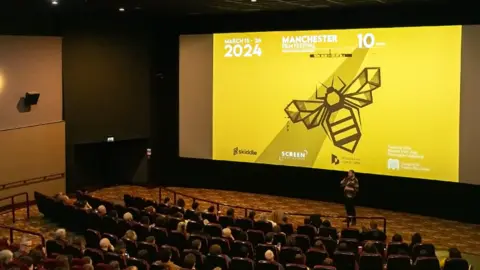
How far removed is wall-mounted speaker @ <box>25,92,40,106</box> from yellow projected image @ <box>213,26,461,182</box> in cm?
515

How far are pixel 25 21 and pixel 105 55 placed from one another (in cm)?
273

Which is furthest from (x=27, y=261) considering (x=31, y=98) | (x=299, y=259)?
(x=31, y=98)

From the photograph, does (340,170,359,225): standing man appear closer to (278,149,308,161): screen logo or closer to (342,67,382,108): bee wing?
(342,67,382,108): bee wing

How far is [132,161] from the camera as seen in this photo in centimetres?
2186

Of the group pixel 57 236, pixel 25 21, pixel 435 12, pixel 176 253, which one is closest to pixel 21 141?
pixel 25 21

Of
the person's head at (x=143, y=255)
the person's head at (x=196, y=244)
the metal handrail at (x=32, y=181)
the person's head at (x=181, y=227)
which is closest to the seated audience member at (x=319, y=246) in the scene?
the person's head at (x=196, y=244)

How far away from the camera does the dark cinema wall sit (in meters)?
17.4

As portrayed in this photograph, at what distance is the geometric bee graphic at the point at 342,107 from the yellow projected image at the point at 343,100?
1.1 inches

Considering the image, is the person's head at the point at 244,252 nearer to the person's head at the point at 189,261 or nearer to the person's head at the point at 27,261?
the person's head at the point at 189,261

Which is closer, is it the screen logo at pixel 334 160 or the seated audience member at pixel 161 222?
the seated audience member at pixel 161 222

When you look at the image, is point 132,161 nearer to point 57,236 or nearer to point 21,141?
point 21,141

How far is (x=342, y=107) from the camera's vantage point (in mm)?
18234

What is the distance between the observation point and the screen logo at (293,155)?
18969 millimetres

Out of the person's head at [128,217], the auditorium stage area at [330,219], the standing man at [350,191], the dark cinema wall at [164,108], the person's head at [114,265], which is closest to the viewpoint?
the person's head at [114,265]
